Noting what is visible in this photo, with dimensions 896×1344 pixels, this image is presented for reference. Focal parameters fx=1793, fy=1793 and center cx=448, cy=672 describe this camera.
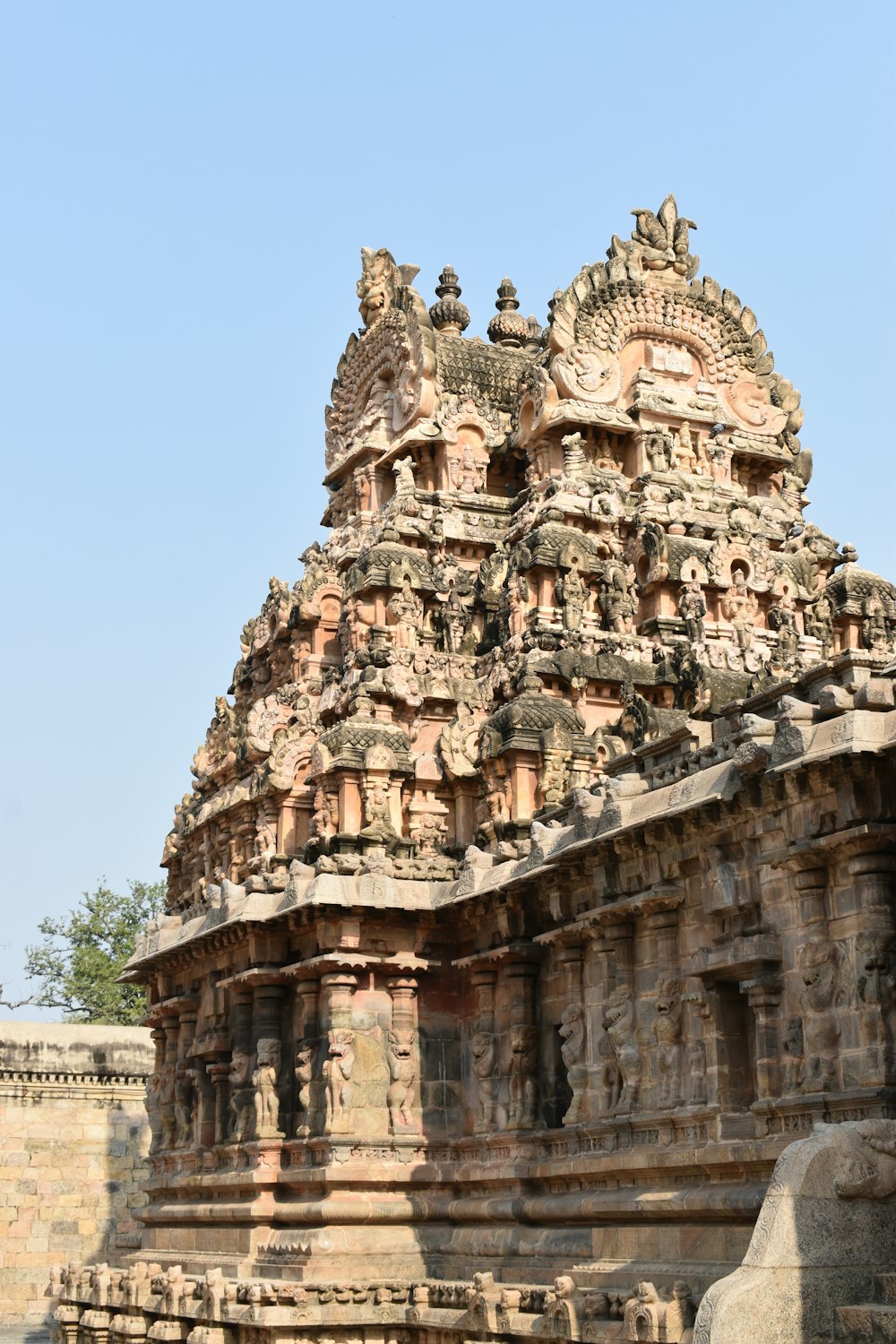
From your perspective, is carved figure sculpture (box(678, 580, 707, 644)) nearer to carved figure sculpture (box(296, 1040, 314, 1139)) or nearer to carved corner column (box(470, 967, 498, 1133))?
carved corner column (box(470, 967, 498, 1133))

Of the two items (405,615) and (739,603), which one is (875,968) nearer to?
(739,603)

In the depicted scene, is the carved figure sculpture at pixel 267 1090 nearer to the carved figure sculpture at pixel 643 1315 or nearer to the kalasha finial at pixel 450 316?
the carved figure sculpture at pixel 643 1315

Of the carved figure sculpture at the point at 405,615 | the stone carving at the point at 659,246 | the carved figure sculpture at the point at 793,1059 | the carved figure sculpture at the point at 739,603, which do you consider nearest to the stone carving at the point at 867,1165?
the carved figure sculpture at the point at 793,1059

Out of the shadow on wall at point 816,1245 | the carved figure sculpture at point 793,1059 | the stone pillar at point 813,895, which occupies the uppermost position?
the stone pillar at point 813,895

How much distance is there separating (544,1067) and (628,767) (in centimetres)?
380

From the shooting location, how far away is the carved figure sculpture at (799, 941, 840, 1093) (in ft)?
52.7

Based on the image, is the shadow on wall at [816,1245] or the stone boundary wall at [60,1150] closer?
the shadow on wall at [816,1245]

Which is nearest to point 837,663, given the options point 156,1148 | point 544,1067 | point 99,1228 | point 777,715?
point 777,715

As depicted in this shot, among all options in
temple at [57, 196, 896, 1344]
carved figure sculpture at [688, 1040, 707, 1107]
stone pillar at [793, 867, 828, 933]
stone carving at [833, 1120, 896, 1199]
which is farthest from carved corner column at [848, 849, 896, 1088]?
carved figure sculpture at [688, 1040, 707, 1107]

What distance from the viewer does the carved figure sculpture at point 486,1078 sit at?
891 inches

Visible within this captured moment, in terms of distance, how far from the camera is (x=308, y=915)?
78.0 feet

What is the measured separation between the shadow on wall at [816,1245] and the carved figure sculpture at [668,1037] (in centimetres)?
411

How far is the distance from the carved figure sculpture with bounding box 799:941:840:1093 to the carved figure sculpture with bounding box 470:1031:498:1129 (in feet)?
23.0

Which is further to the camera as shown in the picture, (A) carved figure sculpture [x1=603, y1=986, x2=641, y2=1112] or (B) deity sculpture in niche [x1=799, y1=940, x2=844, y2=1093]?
(A) carved figure sculpture [x1=603, y1=986, x2=641, y2=1112]
